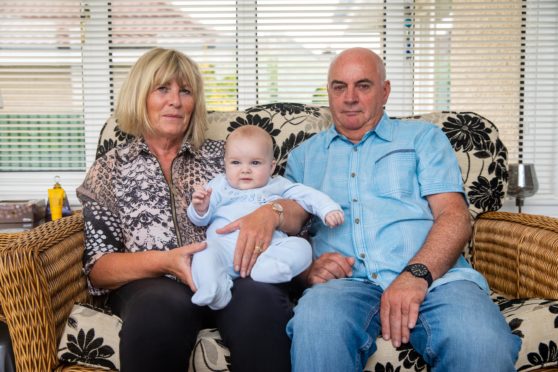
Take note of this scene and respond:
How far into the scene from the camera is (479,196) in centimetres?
203

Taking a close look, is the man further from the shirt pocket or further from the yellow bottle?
the yellow bottle

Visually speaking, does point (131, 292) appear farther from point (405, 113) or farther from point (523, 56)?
point (523, 56)

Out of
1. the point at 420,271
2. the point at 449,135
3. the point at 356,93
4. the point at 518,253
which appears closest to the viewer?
the point at 420,271

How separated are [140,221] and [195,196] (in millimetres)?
226

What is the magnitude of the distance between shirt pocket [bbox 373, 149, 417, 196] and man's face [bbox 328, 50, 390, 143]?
14 centimetres

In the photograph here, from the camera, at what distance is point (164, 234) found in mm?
1678

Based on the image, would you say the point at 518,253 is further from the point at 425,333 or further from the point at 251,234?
the point at 251,234

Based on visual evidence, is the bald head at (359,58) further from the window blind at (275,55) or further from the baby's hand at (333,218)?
the window blind at (275,55)

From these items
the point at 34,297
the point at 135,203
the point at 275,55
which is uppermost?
the point at 275,55

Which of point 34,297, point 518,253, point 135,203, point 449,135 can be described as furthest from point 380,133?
point 34,297

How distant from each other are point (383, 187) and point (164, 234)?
2.31 feet

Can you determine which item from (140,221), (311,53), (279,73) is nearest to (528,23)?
(311,53)

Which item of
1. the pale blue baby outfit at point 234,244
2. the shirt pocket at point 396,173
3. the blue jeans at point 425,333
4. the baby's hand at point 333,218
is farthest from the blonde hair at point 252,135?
the blue jeans at point 425,333

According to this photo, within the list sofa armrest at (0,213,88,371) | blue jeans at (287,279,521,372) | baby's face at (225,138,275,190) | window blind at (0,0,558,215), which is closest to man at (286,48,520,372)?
blue jeans at (287,279,521,372)
